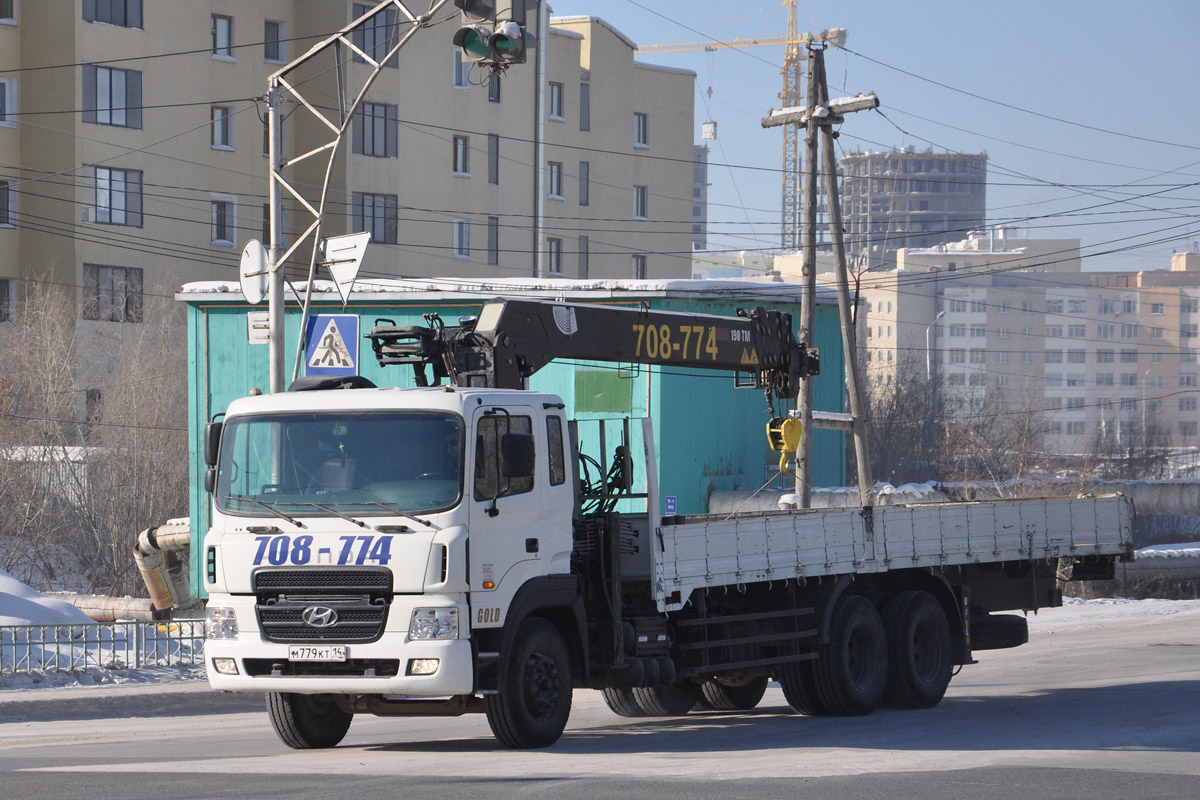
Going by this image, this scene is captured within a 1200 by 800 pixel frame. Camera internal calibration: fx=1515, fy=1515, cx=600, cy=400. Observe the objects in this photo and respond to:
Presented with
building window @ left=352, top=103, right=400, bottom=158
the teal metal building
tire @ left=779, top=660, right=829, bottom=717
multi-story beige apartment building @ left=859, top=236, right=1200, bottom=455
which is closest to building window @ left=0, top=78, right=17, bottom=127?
building window @ left=352, top=103, right=400, bottom=158

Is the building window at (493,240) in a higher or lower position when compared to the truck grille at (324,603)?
higher

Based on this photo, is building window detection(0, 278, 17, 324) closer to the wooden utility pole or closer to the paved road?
the wooden utility pole

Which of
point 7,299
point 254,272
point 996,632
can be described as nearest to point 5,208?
point 7,299

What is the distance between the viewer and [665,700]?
14500mm

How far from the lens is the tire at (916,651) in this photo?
14562 millimetres

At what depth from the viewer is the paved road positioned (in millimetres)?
9477

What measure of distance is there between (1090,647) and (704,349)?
947cm

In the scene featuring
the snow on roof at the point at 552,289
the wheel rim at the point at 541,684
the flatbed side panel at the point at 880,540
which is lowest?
the wheel rim at the point at 541,684

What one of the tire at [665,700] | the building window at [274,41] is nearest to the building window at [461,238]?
the building window at [274,41]

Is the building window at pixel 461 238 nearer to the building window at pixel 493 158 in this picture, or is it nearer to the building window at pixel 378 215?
the building window at pixel 493 158

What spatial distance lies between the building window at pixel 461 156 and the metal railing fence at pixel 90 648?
46.7m

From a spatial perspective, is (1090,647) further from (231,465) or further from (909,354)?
(909,354)

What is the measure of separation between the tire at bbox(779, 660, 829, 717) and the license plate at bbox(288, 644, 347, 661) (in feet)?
16.1

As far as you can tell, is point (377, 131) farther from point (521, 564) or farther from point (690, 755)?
point (690, 755)
